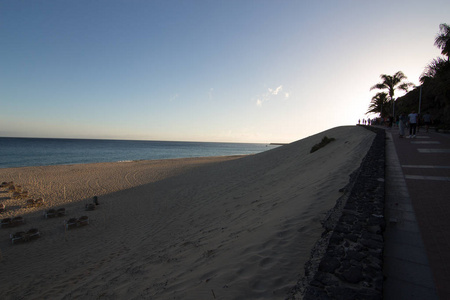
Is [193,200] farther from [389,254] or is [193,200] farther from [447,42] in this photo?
[447,42]

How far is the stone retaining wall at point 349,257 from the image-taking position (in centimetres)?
167

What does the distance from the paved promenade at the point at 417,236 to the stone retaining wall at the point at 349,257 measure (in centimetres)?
24

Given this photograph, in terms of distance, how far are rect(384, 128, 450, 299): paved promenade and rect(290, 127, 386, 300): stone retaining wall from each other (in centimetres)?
24

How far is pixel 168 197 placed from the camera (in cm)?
1202

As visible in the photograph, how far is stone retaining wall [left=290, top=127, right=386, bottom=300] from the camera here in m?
1.67

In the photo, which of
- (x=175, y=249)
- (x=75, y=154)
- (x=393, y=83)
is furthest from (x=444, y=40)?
A: (x=75, y=154)

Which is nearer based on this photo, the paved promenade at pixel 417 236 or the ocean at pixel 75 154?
the paved promenade at pixel 417 236

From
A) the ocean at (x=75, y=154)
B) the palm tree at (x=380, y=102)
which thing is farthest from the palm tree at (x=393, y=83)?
the ocean at (x=75, y=154)

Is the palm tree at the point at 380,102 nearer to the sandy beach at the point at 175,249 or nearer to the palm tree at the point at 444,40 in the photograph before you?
the palm tree at the point at 444,40

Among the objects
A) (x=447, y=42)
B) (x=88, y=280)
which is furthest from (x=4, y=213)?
(x=447, y=42)

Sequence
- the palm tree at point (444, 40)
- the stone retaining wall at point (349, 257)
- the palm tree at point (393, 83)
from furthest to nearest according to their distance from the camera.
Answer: the palm tree at point (393, 83) → the palm tree at point (444, 40) → the stone retaining wall at point (349, 257)

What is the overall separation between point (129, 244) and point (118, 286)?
301 centimetres

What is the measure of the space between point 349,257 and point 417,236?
147 centimetres

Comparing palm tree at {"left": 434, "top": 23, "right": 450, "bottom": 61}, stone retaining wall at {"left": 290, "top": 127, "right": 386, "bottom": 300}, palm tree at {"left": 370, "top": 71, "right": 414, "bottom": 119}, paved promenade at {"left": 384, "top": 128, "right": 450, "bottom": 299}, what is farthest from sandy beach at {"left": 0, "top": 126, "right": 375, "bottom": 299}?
palm tree at {"left": 370, "top": 71, "right": 414, "bottom": 119}
